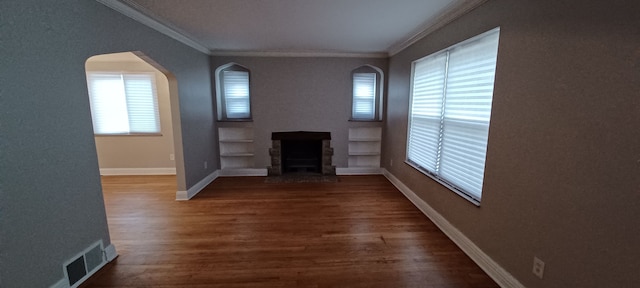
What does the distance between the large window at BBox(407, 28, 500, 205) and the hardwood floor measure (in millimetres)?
695

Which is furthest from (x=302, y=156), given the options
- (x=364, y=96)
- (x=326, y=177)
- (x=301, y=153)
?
(x=364, y=96)

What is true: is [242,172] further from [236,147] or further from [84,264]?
[84,264]

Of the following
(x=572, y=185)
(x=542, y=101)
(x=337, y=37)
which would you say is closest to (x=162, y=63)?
(x=337, y=37)

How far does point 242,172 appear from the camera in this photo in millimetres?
4832

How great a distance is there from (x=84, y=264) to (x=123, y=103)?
3630 millimetres

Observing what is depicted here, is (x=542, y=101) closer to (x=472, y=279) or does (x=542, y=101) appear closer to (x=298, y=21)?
(x=472, y=279)

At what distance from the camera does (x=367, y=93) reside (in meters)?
4.80

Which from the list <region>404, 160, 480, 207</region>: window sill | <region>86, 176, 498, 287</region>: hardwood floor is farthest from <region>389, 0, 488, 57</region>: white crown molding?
<region>86, 176, 498, 287</region>: hardwood floor

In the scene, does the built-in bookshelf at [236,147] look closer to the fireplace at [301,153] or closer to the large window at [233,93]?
the large window at [233,93]

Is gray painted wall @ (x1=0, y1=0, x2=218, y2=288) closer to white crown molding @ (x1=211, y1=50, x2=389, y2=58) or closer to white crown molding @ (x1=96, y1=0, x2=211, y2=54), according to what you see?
white crown molding @ (x1=96, y1=0, x2=211, y2=54)

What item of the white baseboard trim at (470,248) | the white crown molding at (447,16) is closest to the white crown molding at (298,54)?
the white crown molding at (447,16)

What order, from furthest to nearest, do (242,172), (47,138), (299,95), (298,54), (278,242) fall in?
(242,172), (299,95), (298,54), (278,242), (47,138)

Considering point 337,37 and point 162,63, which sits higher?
point 337,37

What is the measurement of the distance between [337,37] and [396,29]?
0.83 meters
